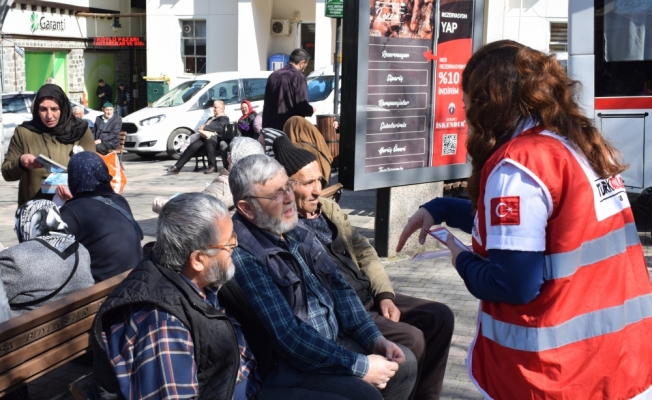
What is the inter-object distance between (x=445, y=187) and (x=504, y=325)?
6730 millimetres

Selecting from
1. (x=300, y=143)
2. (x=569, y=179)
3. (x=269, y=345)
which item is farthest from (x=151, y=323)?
(x=300, y=143)

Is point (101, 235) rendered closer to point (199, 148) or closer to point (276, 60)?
point (199, 148)

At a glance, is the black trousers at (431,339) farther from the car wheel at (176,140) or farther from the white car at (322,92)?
the car wheel at (176,140)

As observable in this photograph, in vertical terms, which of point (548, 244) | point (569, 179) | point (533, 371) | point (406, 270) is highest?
point (569, 179)

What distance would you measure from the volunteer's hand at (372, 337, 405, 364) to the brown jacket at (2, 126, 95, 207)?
3.39 metres

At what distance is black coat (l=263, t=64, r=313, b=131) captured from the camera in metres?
9.88

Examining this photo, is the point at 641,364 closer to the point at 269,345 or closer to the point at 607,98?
the point at 269,345

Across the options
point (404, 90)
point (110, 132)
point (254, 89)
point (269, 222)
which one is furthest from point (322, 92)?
point (269, 222)

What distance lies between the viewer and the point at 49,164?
5914mm

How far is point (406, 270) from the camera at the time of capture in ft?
24.0

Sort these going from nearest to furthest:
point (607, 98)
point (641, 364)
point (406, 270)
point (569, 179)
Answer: point (569, 179), point (641, 364), point (406, 270), point (607, 98)

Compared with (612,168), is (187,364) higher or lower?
lower

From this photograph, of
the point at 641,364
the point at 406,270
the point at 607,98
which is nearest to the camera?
the point at 641,364

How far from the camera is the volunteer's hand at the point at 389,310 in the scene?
419cm
